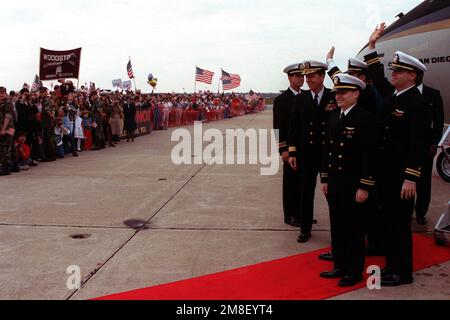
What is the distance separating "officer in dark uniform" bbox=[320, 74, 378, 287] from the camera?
3.85 m

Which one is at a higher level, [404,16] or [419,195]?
[404,16]

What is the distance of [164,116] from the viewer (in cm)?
2464

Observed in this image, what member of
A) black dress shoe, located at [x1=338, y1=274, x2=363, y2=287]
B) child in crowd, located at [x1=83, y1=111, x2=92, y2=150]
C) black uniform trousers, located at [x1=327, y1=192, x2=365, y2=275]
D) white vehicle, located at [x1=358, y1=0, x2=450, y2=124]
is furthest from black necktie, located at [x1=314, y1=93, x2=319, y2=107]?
child in crowd, located at [x1=83, y1=111, x2=92, y2=150]

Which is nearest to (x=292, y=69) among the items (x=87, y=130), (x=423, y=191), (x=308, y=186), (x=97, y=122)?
(x=308, y=186)

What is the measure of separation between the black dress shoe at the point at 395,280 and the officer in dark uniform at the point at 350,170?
0.64ft

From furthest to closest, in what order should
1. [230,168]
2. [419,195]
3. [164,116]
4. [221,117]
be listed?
[221,117] < [164,116] < [230,168] < [419,195]

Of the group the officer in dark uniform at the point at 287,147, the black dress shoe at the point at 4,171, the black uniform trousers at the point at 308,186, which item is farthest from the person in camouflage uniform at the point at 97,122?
the black uniform trousers at the point at 308,186

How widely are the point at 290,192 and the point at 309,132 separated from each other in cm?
102

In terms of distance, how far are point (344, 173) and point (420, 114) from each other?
2.48 feet

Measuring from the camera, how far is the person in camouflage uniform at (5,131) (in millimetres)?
9695

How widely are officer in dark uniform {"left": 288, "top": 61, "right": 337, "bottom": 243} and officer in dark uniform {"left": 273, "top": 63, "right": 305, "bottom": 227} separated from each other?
17.5 inches

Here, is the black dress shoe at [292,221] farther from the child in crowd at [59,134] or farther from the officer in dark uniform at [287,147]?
the child in crowd at [59,134]
